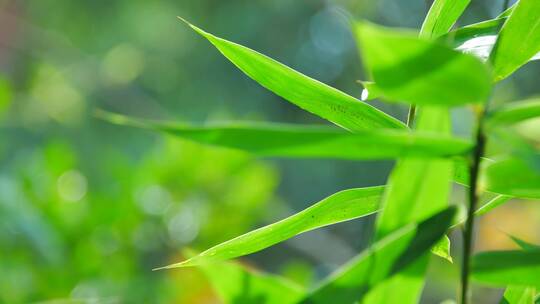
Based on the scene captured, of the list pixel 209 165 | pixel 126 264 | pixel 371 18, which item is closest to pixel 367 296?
pixel 126 264

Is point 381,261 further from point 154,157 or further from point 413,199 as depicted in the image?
point 154,157

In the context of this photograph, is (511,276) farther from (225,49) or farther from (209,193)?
(209,193)

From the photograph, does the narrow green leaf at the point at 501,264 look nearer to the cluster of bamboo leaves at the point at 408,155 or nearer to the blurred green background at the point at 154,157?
the cluster of bamboo leaves at the point at 408,155

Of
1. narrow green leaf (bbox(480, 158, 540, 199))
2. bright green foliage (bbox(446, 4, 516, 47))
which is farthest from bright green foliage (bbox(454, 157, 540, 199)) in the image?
bright green foliage (bbox(446, 4, 516, 47))

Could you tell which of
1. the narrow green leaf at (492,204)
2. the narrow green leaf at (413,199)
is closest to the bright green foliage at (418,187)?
the narrow green leaf at (413,199)

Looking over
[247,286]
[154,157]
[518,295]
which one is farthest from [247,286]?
[154,157]

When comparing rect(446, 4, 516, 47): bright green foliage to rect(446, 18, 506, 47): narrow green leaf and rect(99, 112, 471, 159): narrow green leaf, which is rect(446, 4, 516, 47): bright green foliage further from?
rect(99, 112, 471, 159): narrow green leaf

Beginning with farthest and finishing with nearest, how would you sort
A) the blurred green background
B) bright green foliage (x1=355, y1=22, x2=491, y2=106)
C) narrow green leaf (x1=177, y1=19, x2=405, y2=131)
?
the blurred green background → narrow green leaf (x1=177, y1=19, x2=405, y2=131) → bright green foliage (x1=355, y1=22, x2=491, y2=106)
